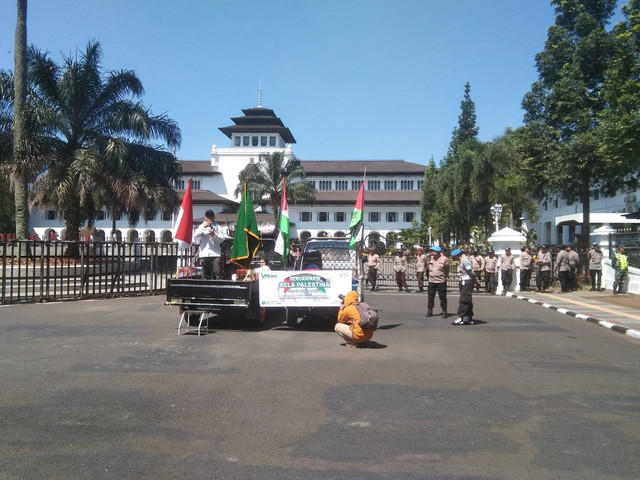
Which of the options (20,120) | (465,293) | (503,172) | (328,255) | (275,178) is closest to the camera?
(465,293)

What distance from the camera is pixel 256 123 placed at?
72375mm

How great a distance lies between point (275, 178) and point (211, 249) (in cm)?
3885

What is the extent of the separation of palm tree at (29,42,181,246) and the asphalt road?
510 inches

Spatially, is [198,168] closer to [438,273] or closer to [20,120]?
[20,120]

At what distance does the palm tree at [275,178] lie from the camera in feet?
164

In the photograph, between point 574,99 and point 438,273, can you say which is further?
point 574,99

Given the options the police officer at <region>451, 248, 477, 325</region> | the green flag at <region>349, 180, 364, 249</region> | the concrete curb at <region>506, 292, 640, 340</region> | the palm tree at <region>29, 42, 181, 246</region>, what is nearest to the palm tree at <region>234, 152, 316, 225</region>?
the palm tree at <region>29, 42, 181, 246</region>

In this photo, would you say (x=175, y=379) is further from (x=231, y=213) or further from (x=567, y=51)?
(x=231, y=213)

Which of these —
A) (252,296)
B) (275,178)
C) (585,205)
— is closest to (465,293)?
(252,296)

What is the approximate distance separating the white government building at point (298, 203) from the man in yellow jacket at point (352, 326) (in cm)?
5317

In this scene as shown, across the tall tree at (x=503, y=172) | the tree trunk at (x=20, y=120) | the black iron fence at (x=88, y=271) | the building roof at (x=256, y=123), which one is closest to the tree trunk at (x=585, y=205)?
the tall tree at (x=503, y=172)

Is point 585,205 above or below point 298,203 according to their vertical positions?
below

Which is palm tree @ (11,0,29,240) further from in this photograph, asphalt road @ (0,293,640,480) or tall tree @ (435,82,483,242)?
tall tree @ (435,82,483,242)

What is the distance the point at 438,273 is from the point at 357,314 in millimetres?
4800
